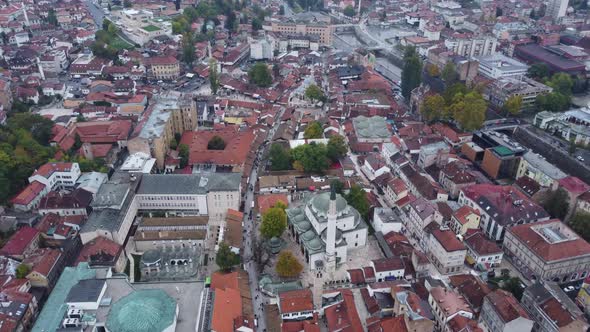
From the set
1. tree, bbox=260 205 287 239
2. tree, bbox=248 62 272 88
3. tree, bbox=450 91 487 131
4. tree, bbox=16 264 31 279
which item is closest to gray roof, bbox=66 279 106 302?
tree, bbox=16 264 31 279

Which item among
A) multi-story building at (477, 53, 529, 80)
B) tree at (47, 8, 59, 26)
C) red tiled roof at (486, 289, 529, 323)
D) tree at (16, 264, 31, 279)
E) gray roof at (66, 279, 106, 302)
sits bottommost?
tree at (16, 264, 31, 279)

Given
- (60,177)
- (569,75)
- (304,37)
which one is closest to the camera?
(60,177)

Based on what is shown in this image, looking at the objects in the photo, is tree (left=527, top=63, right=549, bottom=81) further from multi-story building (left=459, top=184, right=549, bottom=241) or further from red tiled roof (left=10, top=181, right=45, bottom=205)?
red tiled roof (left=10, top=181, right=45, bottom=205)

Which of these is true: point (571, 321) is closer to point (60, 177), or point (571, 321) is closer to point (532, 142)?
point (532, 142)

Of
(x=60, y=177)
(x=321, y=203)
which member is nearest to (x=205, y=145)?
(x=60, y=177)

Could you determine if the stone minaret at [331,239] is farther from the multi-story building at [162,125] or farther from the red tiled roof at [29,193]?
the red tiled roof at [29,193]

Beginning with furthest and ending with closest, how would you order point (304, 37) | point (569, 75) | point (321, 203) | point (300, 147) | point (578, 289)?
point (304, 37) < point (569, 75) < point (300, 147) < point (321, 203) < point (578, 289)

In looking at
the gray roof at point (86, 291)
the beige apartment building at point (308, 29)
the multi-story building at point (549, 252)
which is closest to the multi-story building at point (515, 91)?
the multi-story building at point (549, 252)
